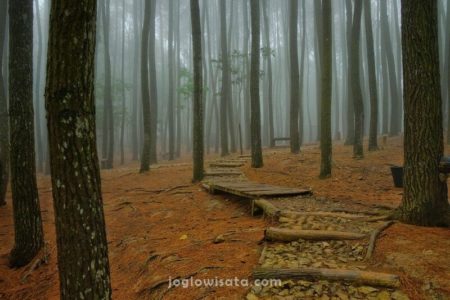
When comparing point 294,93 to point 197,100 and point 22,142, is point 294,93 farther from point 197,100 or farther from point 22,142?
point 22,142

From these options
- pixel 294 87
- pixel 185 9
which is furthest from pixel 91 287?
pixel 185 9

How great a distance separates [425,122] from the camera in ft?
14.0

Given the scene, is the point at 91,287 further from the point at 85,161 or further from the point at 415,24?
the point at 415,24

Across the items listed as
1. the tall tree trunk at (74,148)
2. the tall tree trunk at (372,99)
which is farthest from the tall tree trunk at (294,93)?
the tall tree trunk at (74,148)

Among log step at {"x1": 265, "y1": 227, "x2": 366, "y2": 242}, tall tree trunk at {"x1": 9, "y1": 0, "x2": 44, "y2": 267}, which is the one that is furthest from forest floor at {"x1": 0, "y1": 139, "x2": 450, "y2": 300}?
tall tree trunk at {"x1": 9, "y1": 0, "x2": 44, "y2": 267}

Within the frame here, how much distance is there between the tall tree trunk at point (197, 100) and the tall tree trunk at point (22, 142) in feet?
15.8

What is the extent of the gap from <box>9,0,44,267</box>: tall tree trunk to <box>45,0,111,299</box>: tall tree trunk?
3.47 meters

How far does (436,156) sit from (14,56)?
279 inches

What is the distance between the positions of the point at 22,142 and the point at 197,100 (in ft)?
17.0

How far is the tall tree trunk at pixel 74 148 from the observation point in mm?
2352

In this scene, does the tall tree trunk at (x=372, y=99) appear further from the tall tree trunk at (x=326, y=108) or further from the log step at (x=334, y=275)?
the log step at (x=334, y=275)

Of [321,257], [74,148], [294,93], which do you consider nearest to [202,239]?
[321,257]

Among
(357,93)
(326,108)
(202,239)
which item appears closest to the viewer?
(202,239)

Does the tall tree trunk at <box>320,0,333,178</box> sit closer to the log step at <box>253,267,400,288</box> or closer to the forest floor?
the forest floor
